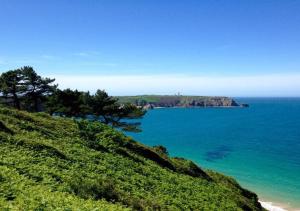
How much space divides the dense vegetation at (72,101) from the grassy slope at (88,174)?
21.8 m

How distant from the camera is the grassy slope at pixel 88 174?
14.1 metres

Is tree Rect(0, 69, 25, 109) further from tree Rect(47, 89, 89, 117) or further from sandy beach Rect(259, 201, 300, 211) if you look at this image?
sandy beach Rect(259, 201, 300, 211)

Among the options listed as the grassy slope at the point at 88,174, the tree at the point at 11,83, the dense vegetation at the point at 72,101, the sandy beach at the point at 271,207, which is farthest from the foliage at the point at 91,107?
the sandy beach at the point at 271,207

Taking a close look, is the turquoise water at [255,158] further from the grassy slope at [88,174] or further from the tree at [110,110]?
the grassy slope at [88,174]

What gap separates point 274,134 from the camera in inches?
5586

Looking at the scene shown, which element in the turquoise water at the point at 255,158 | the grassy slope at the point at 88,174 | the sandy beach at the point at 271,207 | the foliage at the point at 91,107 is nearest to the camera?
the grassy slope at the point at 88,174

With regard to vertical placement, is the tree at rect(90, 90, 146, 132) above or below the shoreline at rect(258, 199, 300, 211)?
above

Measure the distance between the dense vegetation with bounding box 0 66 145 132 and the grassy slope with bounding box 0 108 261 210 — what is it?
71.5 ft

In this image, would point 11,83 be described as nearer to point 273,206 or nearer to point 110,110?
point 110,110

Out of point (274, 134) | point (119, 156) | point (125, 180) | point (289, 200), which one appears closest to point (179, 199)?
point (125, 180)

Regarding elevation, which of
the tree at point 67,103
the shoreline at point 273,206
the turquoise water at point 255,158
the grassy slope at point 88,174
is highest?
the tree at point 67,103

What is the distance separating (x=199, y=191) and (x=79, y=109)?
35.4 m

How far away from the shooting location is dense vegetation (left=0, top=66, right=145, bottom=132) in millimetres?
57000

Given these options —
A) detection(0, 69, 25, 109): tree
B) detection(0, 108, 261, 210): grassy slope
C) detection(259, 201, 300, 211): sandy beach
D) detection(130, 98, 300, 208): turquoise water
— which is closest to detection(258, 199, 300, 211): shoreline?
detection(259, 201, 300, 211): sandy beach
